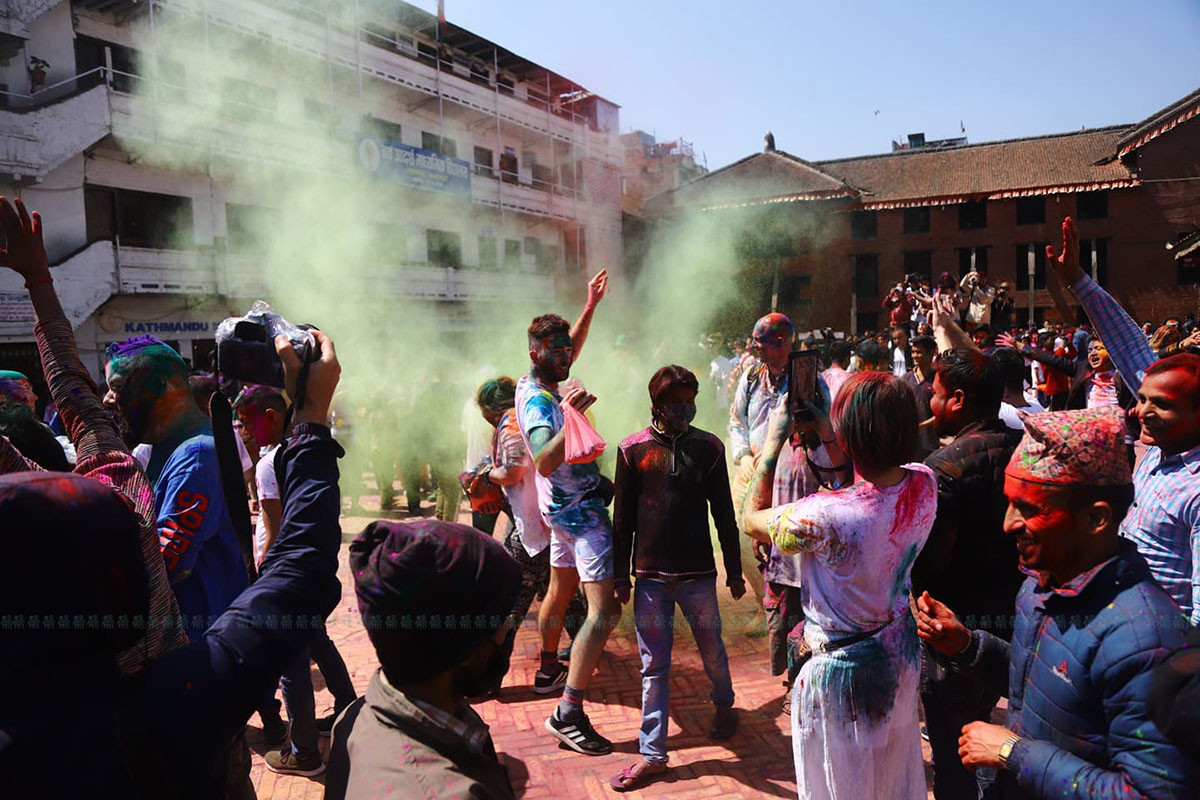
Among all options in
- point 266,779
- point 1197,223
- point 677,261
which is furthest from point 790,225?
point 266,779

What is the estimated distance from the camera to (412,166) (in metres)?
22.8

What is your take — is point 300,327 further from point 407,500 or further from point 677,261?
point 677,261

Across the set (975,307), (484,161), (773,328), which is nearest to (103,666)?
(773,328)

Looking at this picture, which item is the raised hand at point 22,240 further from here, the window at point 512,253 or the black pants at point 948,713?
the window at point 512,253

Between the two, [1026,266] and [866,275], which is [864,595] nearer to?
[866,275]

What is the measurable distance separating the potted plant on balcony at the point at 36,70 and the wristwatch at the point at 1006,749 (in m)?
19.4

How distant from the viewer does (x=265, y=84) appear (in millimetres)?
19234

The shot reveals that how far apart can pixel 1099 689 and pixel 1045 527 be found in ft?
1.20

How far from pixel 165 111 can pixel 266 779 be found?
17203 mm

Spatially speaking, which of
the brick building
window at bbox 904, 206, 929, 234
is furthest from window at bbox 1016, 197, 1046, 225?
window at bbox 904, 206, 929, 234

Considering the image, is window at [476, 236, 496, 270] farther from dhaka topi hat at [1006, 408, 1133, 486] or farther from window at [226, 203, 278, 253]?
dhaka topi hat at [1006, 408, 1133, 486]

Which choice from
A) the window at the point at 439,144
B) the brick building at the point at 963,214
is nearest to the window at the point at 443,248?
the window at the point at 439,144

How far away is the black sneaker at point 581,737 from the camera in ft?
12.6

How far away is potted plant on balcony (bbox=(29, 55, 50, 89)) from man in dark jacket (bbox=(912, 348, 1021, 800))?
61.3ft
